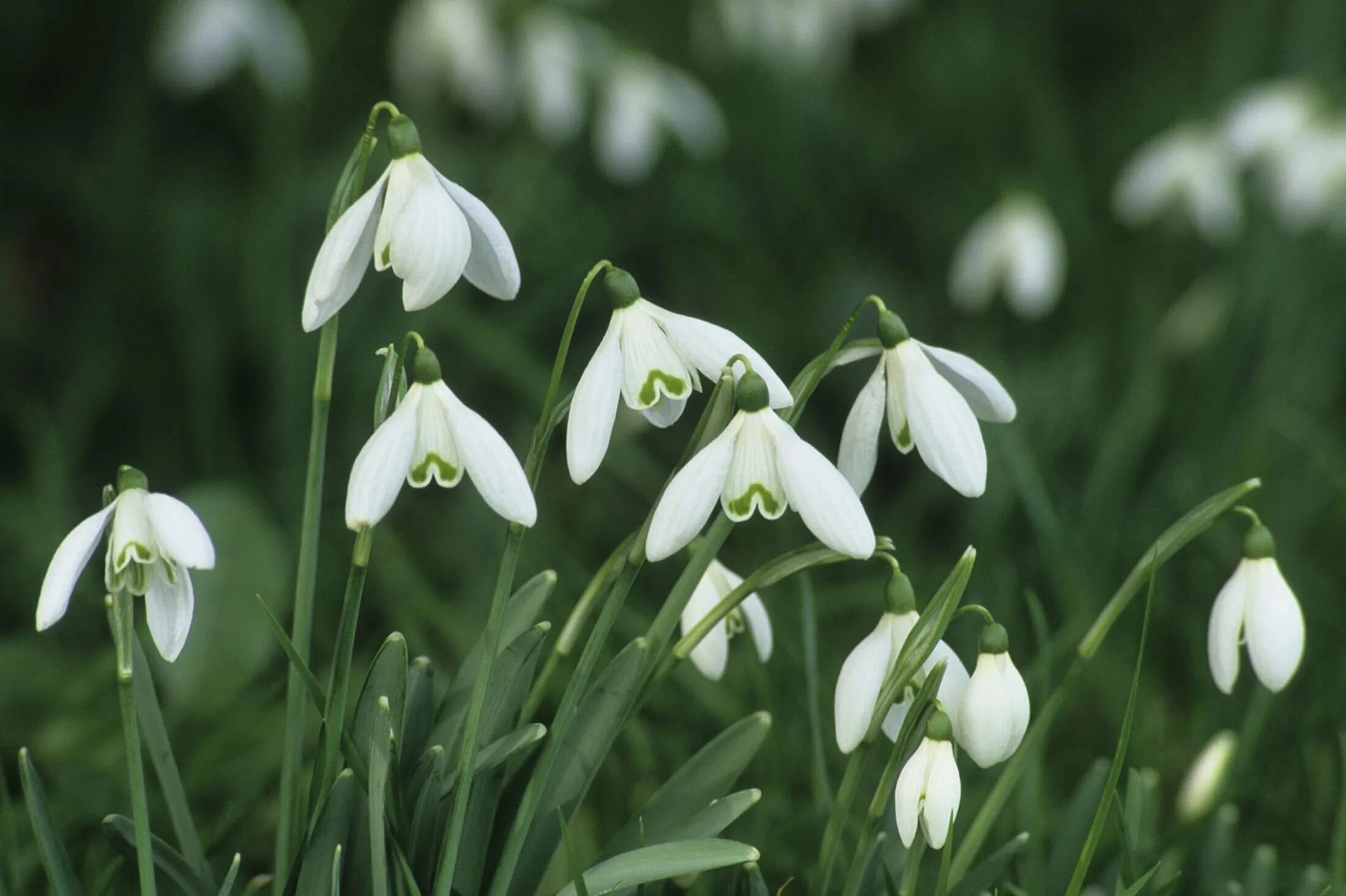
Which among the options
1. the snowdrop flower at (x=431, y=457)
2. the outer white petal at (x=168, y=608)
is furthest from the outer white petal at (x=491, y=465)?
the outer white petal at (x=168, y=608)

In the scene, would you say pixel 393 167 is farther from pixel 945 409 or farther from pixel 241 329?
pixel 241 329

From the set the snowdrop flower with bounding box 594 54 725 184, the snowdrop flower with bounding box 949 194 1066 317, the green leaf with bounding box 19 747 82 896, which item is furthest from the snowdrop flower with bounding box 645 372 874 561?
the snowdrop flower with bounding box 594 54 725 184

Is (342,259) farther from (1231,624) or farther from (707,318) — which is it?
(707,318)

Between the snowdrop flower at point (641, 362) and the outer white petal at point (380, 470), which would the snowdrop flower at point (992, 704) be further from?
the outer white petal at point (380, 470)

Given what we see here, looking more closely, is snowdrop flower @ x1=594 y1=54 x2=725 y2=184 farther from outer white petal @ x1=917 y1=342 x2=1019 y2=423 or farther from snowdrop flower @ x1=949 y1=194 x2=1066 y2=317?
outer white petal @ x1=917 y1=342 x2=1019 y2=423

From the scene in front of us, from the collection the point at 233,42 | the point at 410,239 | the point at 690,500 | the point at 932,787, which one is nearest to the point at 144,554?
the point at 410,239

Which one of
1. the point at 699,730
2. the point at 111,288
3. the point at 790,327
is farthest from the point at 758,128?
the point at 699,730
